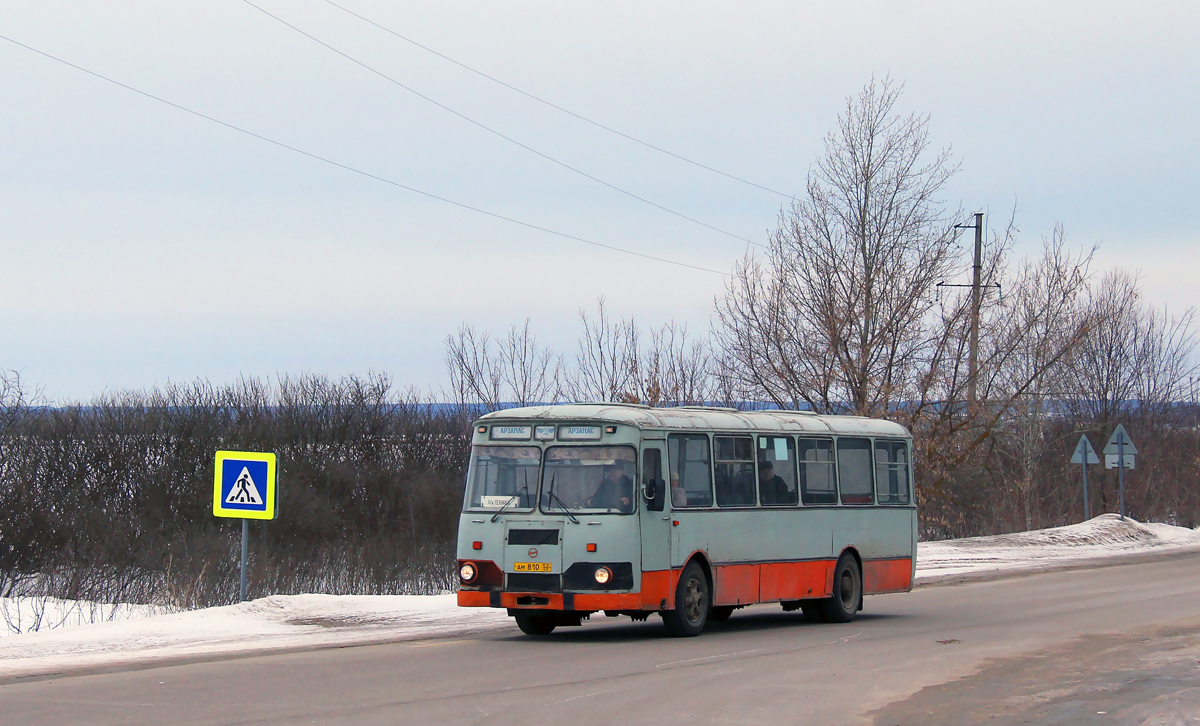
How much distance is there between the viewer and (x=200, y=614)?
16.7 m

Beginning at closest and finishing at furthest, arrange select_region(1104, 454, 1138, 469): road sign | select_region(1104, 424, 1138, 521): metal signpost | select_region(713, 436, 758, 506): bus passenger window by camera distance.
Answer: select_region(713, 436, 758, 506): bus passenger window, select_region(1104, 424, 1138, 521): metal signpost, select_region(1104, 454, 1138, 469): road sign

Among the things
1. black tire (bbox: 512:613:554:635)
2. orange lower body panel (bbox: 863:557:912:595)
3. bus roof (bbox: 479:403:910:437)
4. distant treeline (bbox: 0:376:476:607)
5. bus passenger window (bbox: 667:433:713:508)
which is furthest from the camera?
distant treeline (bbox: 0:376:476:607)

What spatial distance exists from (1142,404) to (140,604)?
46.1 metres

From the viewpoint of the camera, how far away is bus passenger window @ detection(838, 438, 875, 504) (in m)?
18.6

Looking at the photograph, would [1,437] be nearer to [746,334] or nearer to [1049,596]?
[746,334]

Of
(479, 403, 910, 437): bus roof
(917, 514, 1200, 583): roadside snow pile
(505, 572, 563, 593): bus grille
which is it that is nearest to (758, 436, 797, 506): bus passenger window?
(479, 403, 910, 437): bus roof

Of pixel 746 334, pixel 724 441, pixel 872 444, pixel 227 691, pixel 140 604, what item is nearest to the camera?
pixel 227 691

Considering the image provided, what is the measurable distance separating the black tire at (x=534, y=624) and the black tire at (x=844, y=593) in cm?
417

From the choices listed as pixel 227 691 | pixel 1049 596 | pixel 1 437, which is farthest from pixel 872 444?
pixel 1 437

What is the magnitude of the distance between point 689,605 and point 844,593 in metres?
3.69

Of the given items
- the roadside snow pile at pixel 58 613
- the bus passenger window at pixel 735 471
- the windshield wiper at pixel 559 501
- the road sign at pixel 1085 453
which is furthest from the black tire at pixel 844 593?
the road sign at pixel 1085 453

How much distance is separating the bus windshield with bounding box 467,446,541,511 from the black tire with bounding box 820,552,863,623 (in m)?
5.04

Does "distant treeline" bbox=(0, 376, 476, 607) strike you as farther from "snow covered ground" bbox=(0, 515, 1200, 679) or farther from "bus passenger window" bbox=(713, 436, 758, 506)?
"bus passenger window" bbox=(713, 436, 758, 506)

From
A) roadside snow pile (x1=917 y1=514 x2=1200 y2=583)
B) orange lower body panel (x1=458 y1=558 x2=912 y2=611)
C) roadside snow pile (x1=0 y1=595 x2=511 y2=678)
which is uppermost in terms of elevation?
roadside snow pile (x1=917 y1=514 x2=1200 y2=583)
